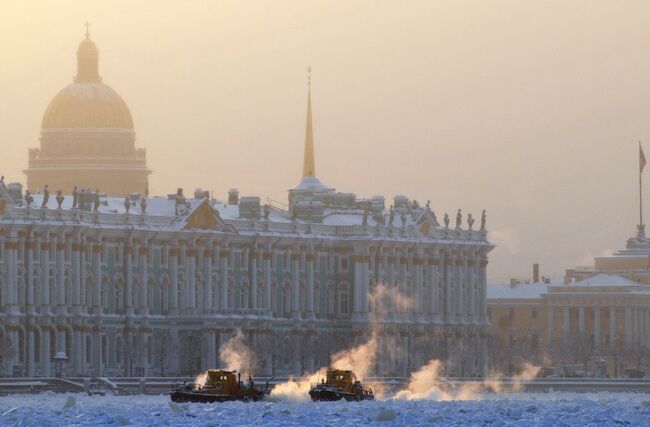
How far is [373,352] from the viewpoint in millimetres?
199875

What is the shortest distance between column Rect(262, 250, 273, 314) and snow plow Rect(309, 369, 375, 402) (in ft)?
158

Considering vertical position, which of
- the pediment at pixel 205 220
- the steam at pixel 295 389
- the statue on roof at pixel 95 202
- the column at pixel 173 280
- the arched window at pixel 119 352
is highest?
the statue on roof at pixel 95 202

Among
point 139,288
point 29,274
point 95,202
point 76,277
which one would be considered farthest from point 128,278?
point 29,274

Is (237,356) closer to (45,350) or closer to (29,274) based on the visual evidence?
(45,350)

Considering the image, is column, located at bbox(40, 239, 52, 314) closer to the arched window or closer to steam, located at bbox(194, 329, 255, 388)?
the arched window

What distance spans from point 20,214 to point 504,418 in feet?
196

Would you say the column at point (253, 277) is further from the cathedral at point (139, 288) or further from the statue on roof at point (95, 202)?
the statue on roof at point (95, 202)

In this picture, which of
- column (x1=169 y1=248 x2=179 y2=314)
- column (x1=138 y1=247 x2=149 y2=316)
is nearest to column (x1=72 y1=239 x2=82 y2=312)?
column (x1=138 y1=247 x2=149 y2=316)

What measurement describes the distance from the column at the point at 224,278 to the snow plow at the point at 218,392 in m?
48.2

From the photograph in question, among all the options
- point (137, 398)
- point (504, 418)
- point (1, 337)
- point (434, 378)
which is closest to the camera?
point (504, 418)

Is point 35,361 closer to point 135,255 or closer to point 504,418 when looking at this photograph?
point 135,255

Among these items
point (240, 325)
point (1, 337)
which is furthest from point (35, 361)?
point (240, 325)

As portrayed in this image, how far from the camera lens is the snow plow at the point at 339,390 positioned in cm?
14512

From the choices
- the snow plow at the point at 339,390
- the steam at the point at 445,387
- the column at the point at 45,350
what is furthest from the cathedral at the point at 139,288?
the snow plow at the point at 339,390
